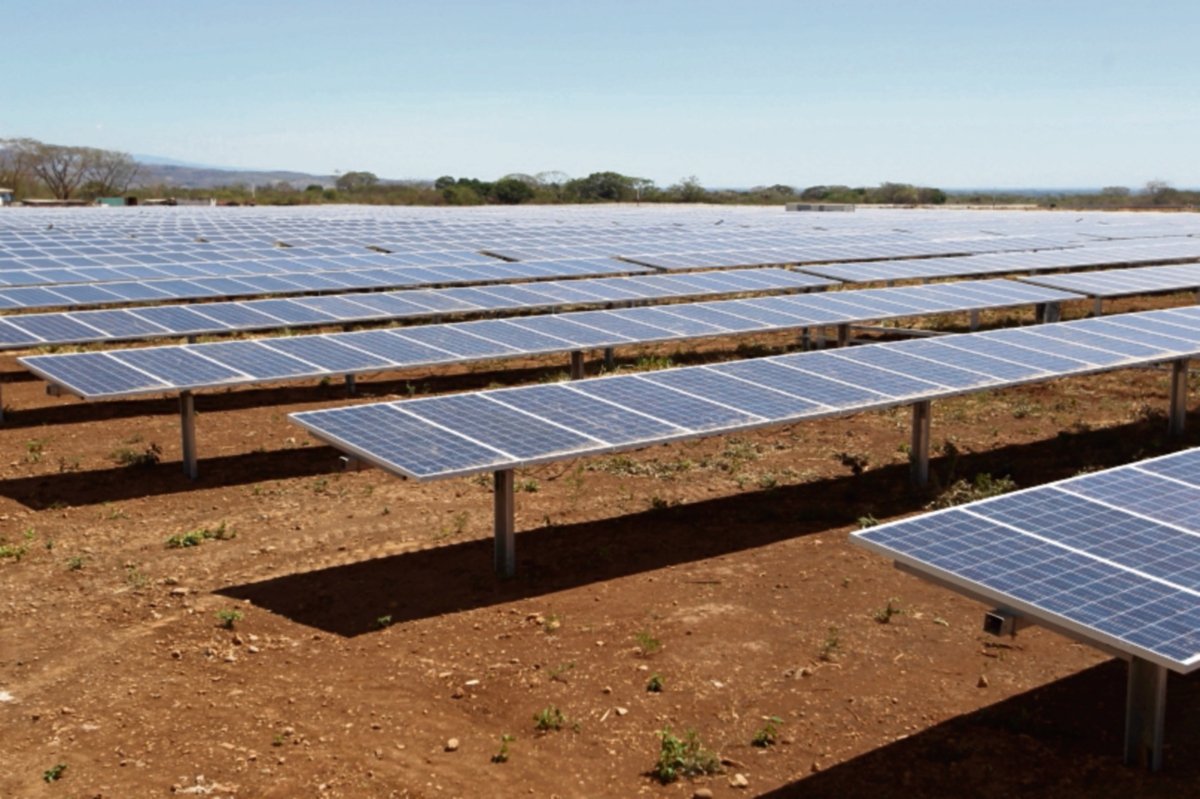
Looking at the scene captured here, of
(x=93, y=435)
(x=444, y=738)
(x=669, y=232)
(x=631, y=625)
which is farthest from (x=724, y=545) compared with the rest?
(x=669, y=232)

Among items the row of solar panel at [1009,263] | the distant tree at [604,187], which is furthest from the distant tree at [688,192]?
the row of solar panel at [1009,263]

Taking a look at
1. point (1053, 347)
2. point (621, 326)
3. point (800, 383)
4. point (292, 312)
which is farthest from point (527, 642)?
point (292, 312)

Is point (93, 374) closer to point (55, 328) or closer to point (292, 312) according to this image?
point (55, 328)

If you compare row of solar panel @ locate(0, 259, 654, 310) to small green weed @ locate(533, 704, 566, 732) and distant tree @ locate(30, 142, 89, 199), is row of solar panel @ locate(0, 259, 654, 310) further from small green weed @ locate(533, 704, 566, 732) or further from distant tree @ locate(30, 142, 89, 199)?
distant tree @ locate(30, 142, 89, 199)

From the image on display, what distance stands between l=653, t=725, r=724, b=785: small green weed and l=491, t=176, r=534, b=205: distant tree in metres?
102

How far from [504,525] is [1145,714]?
18.0 feet

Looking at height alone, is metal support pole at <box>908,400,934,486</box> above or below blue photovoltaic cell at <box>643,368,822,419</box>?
below

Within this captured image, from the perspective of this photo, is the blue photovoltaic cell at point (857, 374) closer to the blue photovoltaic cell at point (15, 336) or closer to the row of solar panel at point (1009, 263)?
the blue photovoltaic cell at point (15, 336)

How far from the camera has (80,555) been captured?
37.0 ft

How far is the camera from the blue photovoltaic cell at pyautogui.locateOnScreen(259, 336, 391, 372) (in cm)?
1493

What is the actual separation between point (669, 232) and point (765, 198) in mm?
81463

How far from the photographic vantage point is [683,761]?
7266 mm

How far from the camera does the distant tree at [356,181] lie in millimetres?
142625

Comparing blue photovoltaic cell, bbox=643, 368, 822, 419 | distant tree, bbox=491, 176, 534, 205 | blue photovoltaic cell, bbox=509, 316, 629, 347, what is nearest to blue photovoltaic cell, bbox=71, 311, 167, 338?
blue photovoltaic cell, bbox=509, 316, 629, 347
